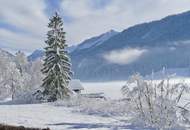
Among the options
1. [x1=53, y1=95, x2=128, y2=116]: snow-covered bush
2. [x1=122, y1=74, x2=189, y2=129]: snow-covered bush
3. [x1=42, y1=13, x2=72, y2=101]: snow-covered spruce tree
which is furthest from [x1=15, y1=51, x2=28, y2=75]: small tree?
[x1=122, y1=74, x2=189, y2=129]: snow-covered bush

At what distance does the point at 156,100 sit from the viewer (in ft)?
83.5

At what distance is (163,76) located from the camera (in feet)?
82.6

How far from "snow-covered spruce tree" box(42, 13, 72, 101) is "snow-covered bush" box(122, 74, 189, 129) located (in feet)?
77.2

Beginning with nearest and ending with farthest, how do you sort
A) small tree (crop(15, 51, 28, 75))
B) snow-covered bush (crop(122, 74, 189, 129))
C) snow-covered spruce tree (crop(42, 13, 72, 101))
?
snow-covered bush (crop(122, 74, 189, 129))
snow-covered spruce tree (crop(42, 13, 72, 101))
small tree (crop(15, 51, 28, 75))

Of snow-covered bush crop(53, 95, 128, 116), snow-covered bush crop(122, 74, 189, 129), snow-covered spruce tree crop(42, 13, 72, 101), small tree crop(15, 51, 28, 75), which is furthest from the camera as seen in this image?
small tree crop(15, 51, 28, 75)

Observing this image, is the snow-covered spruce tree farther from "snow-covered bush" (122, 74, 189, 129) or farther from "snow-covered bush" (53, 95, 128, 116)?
"snow-covered bush" (122, 74, 189, 129)

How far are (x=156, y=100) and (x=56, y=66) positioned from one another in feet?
85.9

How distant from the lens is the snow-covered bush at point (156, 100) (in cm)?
2417

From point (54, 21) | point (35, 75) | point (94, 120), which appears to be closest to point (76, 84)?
point (35, 75)

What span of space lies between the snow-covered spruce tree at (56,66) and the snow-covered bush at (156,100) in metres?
23.5

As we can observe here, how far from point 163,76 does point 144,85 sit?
1572 millimetres

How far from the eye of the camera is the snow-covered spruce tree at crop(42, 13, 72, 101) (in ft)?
165

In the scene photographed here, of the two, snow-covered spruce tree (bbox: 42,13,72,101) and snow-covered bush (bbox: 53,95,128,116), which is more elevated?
snow-covered spruce tree (bbox: 42,13,72,101)

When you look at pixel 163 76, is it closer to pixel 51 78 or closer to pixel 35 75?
pixel 51 78
